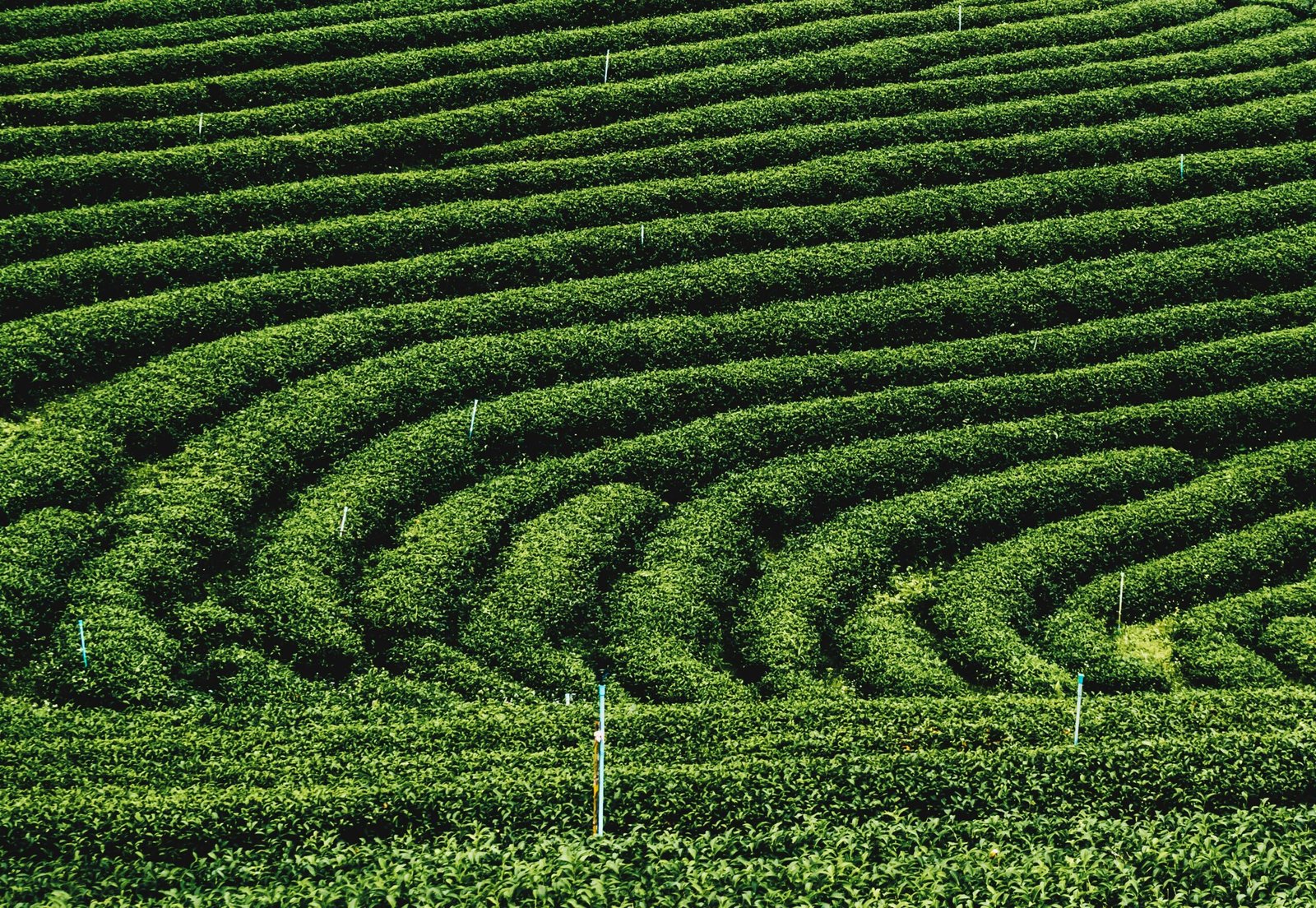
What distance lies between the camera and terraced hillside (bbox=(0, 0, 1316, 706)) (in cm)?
2058

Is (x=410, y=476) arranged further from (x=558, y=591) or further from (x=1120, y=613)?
(x=1120, y=613)

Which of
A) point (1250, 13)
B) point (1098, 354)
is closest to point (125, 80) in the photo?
point (1098, 354)

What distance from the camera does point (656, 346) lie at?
26047mm

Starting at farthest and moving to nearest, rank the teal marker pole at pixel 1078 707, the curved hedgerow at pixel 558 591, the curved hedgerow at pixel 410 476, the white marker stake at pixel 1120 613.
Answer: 1. the white marker stake at pixel 1120 613
2. the curved hedgerow at pixel 410 476
3. the curved hedgerow at pixel 558 591
4. the teal marker pole at pixel 1078 707

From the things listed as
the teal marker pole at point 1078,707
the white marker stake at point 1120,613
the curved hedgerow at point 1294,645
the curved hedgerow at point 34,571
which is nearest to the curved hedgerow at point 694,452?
the white marker stake at point 1120,613

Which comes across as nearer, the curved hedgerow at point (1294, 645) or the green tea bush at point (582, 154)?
the curved hedgerow at point (1294, 645)

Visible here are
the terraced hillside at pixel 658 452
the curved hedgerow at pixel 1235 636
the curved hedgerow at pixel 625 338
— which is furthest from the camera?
the curved hedgerow at pixel 625 338

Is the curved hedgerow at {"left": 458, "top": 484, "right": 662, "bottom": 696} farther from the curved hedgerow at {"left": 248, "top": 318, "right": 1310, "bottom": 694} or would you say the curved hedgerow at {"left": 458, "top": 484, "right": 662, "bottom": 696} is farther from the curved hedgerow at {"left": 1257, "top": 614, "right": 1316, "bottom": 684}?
the curved hedgerow at {"left": 1257, "top": 614, "right": 1316, "bottom": 684}

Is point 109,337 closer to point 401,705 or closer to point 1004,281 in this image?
point 401,705

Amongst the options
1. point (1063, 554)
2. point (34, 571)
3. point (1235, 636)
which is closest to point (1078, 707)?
point (1063, 554)

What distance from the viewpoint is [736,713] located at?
1850cm

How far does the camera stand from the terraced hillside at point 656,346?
20.6 meters

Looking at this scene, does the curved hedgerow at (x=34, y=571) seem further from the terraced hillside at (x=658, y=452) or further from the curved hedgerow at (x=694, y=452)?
the curved hedgerow at (x=694, y=452)

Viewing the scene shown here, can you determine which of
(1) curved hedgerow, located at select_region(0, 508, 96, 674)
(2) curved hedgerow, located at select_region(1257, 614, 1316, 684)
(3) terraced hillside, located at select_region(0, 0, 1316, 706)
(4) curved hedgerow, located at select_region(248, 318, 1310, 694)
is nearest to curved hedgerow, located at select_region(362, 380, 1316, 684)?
(3) terraced hillside, located at select_region(0, 0, 1316, 706)
